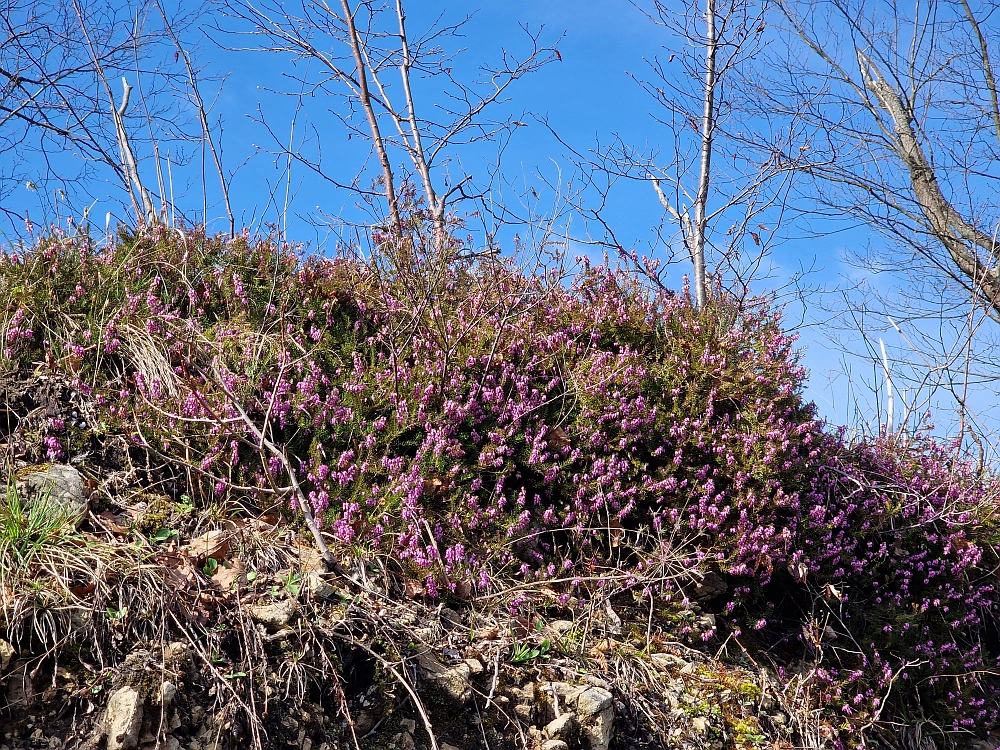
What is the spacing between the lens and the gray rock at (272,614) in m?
2.93

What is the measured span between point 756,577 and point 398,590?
→ 6.85 ft

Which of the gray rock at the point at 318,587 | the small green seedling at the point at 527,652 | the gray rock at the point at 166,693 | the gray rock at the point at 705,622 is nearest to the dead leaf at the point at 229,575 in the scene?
the gray rock at the point at 318,587

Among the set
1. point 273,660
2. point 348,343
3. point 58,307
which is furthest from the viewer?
point 348,343

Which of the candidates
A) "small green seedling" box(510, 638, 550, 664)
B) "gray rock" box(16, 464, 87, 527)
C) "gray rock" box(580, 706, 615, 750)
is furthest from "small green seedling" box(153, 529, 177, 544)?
"gray rock" box(580, 706, 615, 750)

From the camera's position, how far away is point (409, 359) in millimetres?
4473

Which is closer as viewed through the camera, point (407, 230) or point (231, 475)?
point (231, 475)

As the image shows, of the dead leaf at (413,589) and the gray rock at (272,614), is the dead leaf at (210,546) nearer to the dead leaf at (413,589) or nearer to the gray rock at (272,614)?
the gray rock at (272,614)

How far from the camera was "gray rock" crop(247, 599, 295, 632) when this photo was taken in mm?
2932

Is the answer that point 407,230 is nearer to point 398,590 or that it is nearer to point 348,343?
point 348,343

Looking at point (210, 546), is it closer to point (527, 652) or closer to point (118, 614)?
point (118, 614)

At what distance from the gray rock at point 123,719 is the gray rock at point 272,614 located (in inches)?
19.6

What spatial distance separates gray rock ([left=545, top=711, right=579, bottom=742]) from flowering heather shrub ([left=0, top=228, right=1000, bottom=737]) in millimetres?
673

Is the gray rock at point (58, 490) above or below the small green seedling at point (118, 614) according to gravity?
above

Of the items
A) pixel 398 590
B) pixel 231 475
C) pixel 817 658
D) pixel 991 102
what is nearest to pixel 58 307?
pixel 231 475
